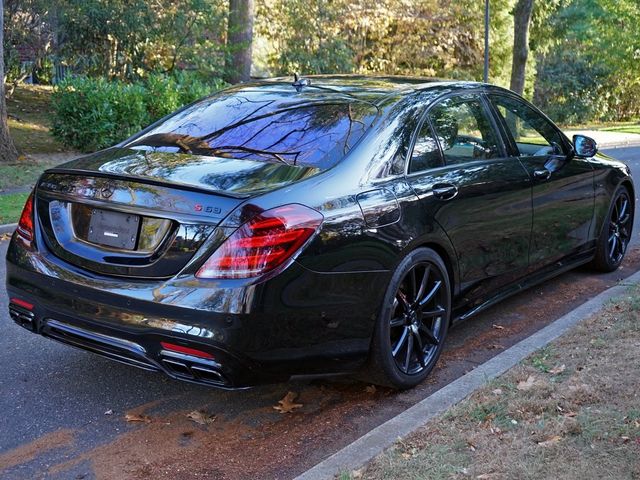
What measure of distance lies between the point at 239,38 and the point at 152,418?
17.7m

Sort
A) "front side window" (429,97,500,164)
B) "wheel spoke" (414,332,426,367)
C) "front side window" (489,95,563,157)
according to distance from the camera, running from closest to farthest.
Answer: "wheel spoke" (414,332,426,367) < "front side window" (429,97,500,164) < "front side window" (489,95,563,157)

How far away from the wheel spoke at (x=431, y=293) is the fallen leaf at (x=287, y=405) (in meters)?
0.89

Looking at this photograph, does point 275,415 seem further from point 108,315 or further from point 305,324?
point 108,315

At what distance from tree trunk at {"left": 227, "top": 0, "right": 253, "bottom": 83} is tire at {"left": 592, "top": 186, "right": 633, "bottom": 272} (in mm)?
14710

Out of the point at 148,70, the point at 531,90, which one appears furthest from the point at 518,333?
the point at 531,90

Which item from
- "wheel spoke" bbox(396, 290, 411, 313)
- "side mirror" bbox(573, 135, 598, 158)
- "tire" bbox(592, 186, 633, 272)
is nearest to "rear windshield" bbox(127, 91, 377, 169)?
"wheel spoke" bbox(396, 290, 411, 313)

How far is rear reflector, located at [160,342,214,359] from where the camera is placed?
3.49 m

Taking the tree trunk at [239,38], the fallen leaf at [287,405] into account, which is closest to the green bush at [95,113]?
the tree trunk at [239,38]

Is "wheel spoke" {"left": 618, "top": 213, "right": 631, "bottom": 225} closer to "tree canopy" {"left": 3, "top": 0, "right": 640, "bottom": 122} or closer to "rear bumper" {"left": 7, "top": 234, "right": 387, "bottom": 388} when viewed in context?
"rear bumper" {"left": 7, "top": 234, "right": 387, "bottom": 388}

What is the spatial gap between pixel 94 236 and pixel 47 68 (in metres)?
22.5

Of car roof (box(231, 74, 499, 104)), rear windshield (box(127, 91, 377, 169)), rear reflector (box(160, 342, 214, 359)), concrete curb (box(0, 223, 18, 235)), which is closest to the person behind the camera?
rear reflector (box(160, 342, 214, 359))

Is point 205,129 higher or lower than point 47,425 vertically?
higher

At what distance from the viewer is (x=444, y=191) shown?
4512 millimetres

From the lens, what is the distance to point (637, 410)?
3723 mm
